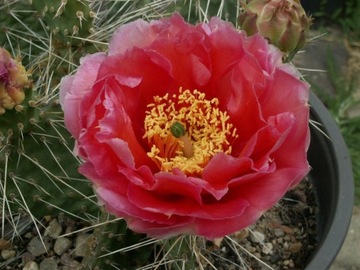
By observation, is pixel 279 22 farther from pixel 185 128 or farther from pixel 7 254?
pixel 7 254

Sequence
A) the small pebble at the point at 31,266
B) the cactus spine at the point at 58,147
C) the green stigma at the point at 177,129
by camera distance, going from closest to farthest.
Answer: the green stigma at the point at 177,129, the cactus spine at the point at 58,147, the small pebble at the point at 31,266

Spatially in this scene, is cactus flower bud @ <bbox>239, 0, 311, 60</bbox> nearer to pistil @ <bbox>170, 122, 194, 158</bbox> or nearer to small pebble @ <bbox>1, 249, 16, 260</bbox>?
pistil @ <bbox>170, 122, 194, 158</bbox>

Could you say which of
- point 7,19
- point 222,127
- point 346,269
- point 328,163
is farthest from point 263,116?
point 346,269

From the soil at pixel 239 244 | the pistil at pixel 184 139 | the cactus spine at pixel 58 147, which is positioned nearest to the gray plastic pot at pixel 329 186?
the soil at pixel 239 244

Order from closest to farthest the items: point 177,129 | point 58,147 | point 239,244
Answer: point 177,129 → point 58,147 → point 239,244

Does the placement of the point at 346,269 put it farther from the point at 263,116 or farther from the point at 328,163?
the point at 263,116

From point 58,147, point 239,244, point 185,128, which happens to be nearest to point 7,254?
point 58,147

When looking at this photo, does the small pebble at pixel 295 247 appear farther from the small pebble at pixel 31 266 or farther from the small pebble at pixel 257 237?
the small pebble at pixel 31 266
